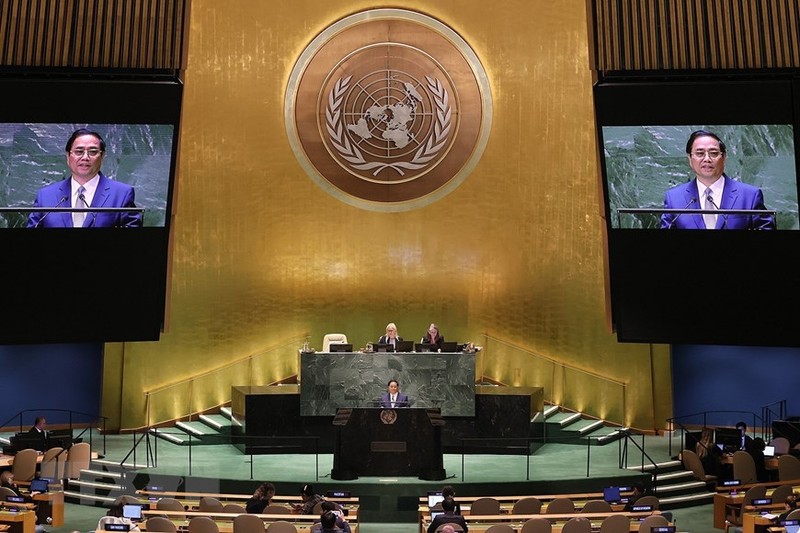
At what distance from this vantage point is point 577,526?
9.93m

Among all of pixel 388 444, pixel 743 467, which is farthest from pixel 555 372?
pixel 388 444

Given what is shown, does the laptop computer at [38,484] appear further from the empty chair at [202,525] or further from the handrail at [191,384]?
the handrail at [191,384]

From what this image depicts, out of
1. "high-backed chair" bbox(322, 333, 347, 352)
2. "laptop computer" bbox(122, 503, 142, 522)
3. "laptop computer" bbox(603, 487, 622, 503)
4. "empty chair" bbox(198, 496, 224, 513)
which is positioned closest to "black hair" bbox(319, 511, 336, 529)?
"laptop computer" bbox(122, 503, 142, 522)

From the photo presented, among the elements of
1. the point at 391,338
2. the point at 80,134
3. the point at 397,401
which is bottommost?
the point at 397,401

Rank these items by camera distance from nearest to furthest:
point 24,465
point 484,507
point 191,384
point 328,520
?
point 328,520, point 484,507, point 24,465, point 191,384

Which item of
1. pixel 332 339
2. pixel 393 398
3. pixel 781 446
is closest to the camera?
pixel 393 398

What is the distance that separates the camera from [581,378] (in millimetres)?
17391

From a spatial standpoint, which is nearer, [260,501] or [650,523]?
[650,523]

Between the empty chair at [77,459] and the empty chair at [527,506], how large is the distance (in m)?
6.39

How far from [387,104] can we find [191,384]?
5503mm

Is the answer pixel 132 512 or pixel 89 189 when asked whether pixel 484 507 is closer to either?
pixel 132 512

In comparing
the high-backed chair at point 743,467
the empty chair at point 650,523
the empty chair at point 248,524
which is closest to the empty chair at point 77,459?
the empty chair at point 248,524

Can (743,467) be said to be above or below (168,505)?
above

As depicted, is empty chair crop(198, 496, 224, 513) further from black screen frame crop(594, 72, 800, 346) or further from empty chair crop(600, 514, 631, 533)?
black screen frame crop(594, 72, 800, 346)
